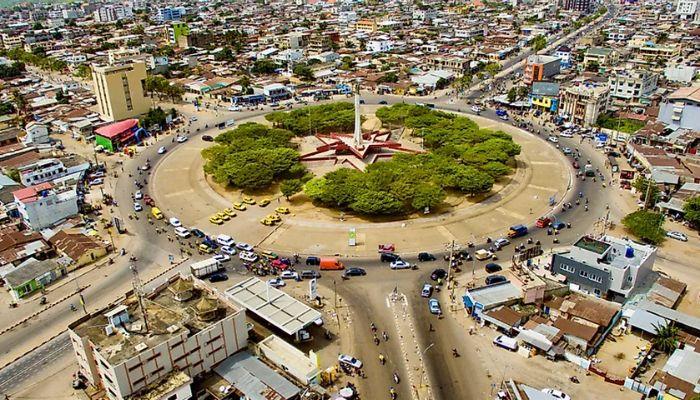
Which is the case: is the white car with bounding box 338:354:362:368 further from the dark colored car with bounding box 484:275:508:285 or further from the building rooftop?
the dark colored car with bounding box 484:275:508:285

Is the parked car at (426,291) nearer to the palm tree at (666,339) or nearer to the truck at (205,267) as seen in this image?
the palm tree at (666,339)

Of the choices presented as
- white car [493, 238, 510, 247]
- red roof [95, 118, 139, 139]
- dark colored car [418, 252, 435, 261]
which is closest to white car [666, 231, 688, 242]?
white car [493, 238, 510, 247]

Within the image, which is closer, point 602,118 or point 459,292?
point 459,292

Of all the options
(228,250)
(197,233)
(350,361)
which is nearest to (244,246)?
(228,250)

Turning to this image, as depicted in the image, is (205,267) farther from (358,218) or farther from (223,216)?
(358,218)

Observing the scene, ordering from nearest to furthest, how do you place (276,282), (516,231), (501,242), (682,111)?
(276,282) < (501,242) < (516,231) < (682,111)

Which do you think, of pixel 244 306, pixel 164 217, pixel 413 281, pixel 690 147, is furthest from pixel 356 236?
pixel 690 147

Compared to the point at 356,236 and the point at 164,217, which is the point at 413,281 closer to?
the point at 356,236

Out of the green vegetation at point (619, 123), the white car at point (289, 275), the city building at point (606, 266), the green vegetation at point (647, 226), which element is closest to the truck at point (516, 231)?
the city building at point (606, 266)
